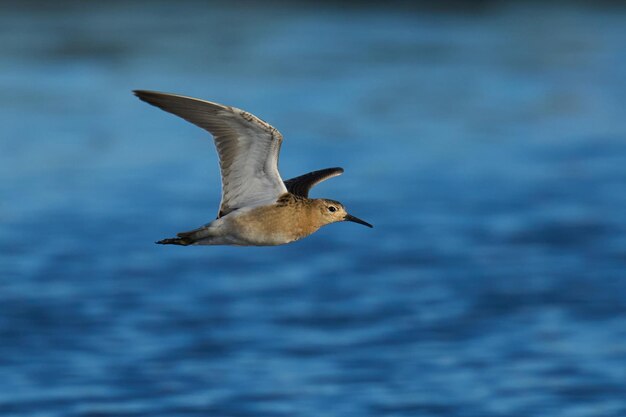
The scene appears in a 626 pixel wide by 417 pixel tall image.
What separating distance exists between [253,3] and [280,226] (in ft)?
106

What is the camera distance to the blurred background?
19547 millimetres

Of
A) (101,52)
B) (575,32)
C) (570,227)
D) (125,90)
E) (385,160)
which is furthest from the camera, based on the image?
(575,32)

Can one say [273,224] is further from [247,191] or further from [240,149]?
[240,149]

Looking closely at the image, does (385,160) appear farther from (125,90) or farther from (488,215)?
(125,90)

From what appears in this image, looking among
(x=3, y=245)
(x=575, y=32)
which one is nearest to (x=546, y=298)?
(x=3, y=245)

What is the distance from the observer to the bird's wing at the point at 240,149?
10.6m

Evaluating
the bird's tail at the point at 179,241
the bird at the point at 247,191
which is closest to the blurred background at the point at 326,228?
the bird at the point at 247,191

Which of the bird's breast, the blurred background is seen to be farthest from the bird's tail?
the blurred background

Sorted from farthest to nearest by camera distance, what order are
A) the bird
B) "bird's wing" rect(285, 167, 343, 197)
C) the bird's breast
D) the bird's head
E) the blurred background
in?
the blurred background → "bird's wing" rect(285, 167, 343, 197) → the bird's head → the bird's breast → the bird

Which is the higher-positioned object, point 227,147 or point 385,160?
point 385,160

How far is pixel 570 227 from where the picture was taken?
26.4 m

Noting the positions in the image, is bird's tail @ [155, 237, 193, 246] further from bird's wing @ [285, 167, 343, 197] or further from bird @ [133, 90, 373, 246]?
bird's wing @ [285, 167, 343, 197]

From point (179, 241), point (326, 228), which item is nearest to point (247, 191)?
point (179, 241)

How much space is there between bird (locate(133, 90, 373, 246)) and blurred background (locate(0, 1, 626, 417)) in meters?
7.08
